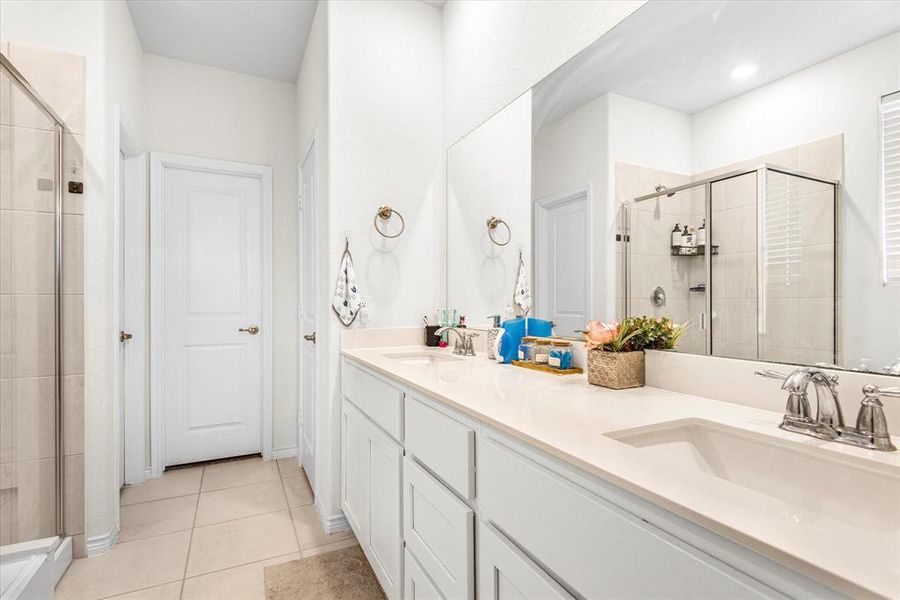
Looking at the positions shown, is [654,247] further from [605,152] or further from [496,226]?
[496,226]

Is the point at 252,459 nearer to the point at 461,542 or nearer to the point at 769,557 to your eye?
the point at 461,542

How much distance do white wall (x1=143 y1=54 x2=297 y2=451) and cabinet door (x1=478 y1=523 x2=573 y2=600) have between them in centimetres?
262

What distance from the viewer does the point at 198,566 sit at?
6.34 feet

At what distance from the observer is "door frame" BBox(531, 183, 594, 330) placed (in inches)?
59.5

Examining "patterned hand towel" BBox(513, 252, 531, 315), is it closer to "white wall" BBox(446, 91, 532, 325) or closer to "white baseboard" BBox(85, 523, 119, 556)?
"white wall" BBox(446, 91, 532, 325)

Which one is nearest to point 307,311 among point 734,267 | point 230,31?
point 230,31

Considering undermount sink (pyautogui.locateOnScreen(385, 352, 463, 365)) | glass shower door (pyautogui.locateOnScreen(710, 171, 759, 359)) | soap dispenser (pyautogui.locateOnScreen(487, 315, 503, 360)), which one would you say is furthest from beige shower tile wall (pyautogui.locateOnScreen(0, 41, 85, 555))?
glass shower door (pyautogui.locateOnScreen(710, 171, 759, 359))

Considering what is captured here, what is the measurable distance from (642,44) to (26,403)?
252cm

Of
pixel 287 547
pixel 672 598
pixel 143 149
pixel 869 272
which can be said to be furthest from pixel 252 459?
pixel 869 272

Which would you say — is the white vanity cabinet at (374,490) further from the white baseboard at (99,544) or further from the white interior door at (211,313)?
the white interior door at (211,313)

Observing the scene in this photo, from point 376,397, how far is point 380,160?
1257mm

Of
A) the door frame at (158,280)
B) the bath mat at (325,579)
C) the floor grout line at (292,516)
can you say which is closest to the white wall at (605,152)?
the bath mat at (325,579)

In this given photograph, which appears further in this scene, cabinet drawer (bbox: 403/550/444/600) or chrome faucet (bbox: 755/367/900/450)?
cabinet drawer (bbox: 403/550/444/600)

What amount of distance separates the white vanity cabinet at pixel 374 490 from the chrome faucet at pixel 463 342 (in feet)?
1.61
